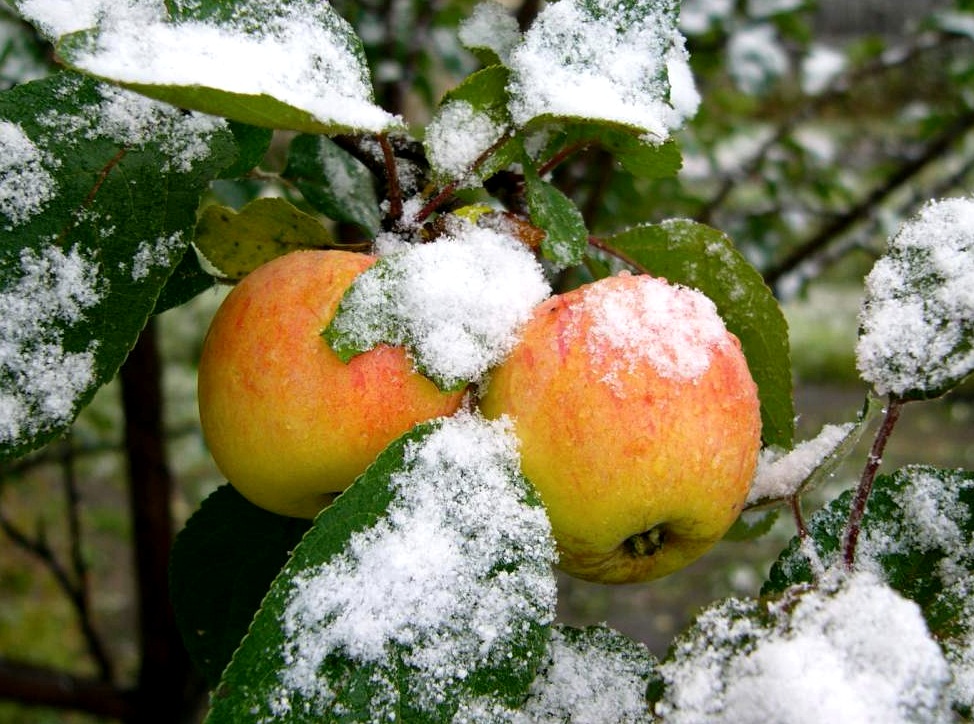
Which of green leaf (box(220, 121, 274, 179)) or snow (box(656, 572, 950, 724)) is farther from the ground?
green leaf (box(220, 121, 274, 179))

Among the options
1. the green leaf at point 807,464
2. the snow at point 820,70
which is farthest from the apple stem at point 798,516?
the snow at point 820,70

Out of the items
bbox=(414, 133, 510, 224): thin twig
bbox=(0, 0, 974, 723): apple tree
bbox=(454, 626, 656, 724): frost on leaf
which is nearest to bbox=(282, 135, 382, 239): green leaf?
bbox=(0, 0, 974, 723): apple tree

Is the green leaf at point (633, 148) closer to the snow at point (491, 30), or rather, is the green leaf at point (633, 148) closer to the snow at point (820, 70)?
the snow at point (491, 30)

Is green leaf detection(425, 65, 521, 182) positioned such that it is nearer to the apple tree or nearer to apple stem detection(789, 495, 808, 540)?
the apple tree

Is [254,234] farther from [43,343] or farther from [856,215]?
[856,215]

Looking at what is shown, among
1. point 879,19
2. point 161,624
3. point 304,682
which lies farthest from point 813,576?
point 879,19

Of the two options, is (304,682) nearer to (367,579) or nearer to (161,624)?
(367,579)
